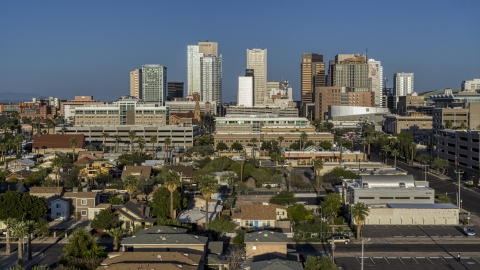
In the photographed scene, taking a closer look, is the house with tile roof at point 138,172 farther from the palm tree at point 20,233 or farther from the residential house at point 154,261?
the residential house at point 154,261

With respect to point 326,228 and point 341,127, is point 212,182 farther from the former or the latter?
point 341,127

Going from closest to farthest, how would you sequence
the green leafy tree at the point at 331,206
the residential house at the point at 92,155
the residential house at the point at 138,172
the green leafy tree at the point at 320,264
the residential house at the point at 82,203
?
the green leafy tree at the point at 320,264
the green leafy tree at the point at 331,206
the residential house at the point at 82,203
the residential house at the point at 138,172
the residential house at the point at 92,155

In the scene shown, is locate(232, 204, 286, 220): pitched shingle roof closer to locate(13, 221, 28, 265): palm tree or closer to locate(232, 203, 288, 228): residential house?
locate(232, 203, 288, 228): residential house

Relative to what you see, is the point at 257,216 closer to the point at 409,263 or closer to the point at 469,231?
the point at 409,263

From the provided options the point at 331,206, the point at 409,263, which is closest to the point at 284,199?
the point at 331,206

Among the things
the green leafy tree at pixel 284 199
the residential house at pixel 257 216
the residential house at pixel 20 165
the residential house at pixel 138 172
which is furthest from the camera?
the residential house at pixel 20 165

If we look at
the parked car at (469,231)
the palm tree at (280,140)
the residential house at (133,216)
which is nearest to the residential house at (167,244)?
the residential house at (133,216)

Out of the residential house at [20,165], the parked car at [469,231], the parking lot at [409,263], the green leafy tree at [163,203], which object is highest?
the residential house at [20,165]
